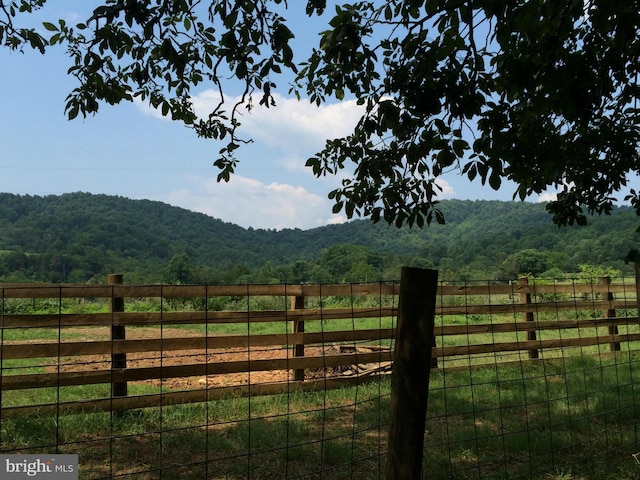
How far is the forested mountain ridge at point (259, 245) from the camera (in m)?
55.7

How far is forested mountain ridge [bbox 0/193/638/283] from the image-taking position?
55741 mm

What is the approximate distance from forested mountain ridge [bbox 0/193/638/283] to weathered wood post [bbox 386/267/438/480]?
133 feet

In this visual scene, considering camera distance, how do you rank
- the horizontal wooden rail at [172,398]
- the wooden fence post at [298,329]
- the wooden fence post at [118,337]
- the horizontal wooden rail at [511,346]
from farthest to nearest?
the horizontal wooden rail at [511,346] → the wooden fence post at [298,329] → the wooden fence post at [118,337] → the horizontal wooden rail at [172,398]

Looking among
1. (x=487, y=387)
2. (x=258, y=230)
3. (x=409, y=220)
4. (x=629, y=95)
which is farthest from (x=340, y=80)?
(x=258, y=230)

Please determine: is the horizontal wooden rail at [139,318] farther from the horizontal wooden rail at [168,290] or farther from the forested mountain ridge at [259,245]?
the forested mountain ridge at [259,245]

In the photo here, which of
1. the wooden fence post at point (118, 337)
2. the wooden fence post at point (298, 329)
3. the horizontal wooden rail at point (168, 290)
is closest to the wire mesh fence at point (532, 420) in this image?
the horizontal wooden rail at point (168, 290)

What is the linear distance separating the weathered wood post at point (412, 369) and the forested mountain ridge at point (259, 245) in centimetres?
4043

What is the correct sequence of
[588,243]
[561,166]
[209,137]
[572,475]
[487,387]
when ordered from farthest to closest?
[588,243]
[487,387]
[209,137]
[572,475]
[561,166]

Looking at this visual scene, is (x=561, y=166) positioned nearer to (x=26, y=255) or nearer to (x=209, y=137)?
(x=209, y=137)

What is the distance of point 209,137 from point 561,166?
3.21 meters

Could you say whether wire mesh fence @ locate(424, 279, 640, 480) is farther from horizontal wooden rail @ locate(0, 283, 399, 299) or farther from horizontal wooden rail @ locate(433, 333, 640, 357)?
horizontal wooden rail @ locate(0, 283, 399, 299)

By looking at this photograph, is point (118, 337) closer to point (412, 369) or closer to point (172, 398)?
point (172, 398)

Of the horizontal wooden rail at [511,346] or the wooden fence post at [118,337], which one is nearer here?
the wooden fence post at [118,337]

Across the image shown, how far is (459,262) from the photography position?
71.6 meters
